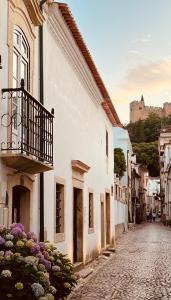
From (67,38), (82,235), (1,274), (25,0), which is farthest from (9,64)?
(82,235)

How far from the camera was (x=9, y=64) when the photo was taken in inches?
318

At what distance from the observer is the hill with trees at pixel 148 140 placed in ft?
324

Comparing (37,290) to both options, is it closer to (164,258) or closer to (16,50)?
(16,50)

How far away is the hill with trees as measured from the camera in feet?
324

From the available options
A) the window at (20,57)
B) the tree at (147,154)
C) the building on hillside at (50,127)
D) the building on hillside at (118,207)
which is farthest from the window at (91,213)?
the tree at (147,154)

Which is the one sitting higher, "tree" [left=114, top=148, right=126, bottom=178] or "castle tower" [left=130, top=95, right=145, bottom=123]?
"castle tower" [left=130, top=95, right=145, bottom=123]

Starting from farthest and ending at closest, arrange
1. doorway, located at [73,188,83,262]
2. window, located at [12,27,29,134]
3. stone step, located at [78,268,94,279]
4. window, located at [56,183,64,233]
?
doorway, located at [73,188,83,262] → stone step, located at [78,268,94,279] → window, located at [56,183,64,233] → window, located at [12,27,29,134]

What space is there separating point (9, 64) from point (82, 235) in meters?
8.13

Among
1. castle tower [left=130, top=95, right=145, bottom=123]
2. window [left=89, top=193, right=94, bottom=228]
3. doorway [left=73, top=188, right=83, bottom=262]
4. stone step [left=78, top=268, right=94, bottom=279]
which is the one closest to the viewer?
stone step [left=78, top=268, right=94, bottom=279]

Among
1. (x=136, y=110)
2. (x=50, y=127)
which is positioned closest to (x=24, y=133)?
(x=50, y=127)

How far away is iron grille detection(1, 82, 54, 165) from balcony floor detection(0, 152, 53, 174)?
10cm

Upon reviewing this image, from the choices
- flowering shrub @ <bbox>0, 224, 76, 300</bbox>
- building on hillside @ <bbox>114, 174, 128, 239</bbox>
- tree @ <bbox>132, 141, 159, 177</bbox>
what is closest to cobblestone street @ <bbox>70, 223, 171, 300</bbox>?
flowering shrub @ <bbox>0, 224, 76, 300</bbox>

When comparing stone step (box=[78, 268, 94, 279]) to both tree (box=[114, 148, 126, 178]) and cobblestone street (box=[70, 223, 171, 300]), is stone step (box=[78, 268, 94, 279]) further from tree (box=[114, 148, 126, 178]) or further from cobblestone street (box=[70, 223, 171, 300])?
tree (box=[114, 148, 126, 178])

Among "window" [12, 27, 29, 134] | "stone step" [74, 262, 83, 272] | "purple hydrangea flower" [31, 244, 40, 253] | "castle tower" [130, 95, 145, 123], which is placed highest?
"castle tower" [130, 95, 145, 123]
